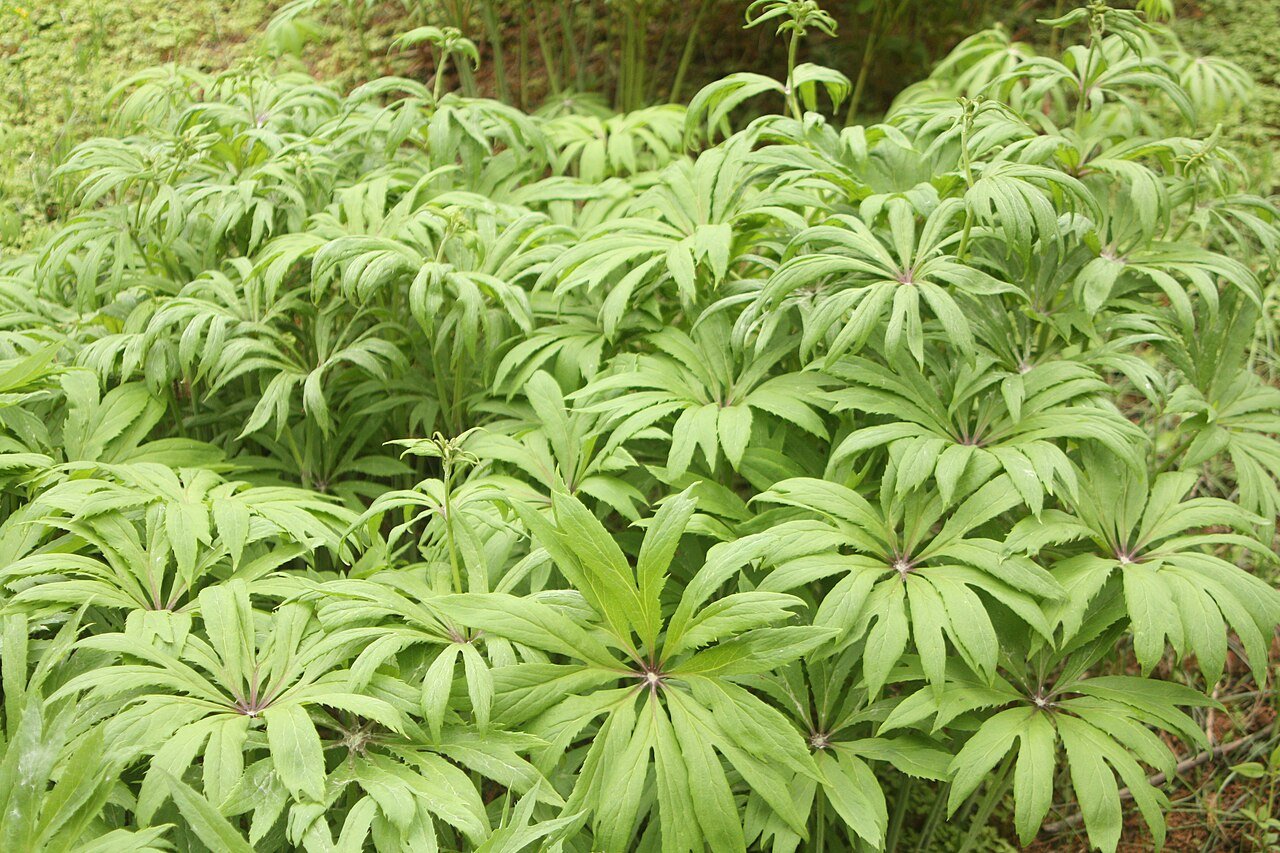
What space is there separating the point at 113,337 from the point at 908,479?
1.94 m

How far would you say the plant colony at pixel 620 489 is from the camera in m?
1.74

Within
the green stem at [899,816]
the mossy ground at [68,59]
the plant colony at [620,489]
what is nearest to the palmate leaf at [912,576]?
the plant colony at [620,489]

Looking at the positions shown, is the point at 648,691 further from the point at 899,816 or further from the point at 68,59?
the point at 68,59

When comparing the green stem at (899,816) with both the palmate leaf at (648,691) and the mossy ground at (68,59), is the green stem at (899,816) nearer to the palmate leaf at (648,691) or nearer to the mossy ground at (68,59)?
the palmate leaf at (648,691)

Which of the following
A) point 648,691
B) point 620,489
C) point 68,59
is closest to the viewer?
point 648,691

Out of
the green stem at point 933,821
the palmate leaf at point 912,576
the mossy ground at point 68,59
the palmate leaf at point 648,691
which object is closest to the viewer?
the palmate leaf at point 648,691

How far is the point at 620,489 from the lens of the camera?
2.23m

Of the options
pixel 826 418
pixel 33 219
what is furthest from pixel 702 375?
pixel 33 219

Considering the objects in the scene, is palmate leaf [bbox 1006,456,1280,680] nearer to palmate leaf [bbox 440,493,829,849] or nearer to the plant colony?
the plant colony

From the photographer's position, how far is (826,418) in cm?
238

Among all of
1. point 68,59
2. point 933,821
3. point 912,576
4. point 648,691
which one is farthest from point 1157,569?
point 68,59

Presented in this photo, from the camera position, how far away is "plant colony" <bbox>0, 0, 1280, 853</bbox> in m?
1.74

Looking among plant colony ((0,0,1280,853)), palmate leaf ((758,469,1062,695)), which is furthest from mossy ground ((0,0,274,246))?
palmate leaf ((758,469,1062,695))

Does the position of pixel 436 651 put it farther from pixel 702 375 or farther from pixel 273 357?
pixel 273 357
